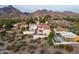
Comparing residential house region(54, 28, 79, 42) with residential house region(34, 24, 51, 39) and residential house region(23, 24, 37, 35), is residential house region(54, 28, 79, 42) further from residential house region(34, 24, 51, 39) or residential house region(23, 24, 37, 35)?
residential house region(23, 24, 37, 35)

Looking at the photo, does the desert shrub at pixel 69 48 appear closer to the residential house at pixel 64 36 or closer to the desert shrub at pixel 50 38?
the residential house at pixel 64 36

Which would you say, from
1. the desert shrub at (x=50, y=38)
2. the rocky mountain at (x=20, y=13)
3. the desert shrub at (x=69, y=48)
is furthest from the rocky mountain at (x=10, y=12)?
the desert shrub at (x=69, y=48)

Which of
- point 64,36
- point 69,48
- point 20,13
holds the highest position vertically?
point 20,13

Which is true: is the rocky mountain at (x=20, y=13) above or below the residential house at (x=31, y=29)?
above

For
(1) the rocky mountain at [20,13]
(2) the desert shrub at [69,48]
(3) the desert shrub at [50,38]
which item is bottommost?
(2) the desert shrub at [69,48]

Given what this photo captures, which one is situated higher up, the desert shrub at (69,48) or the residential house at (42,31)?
the residential house at (42,31)

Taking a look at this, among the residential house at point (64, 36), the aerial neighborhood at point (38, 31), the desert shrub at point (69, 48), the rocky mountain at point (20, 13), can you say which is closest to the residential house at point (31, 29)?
the aerial neighborhood at point (38, 31)

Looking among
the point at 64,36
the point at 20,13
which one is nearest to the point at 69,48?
the point at 64,36

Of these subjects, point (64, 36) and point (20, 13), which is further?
point (20, 13)

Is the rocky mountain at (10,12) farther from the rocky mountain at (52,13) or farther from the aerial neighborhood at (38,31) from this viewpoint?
the rocky mountain at (52,13)

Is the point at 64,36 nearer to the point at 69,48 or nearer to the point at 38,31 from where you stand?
the point at 69,48

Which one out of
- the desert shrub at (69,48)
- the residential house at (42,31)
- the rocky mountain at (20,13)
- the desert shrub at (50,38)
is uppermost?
the rocky mountain at (20,13)
